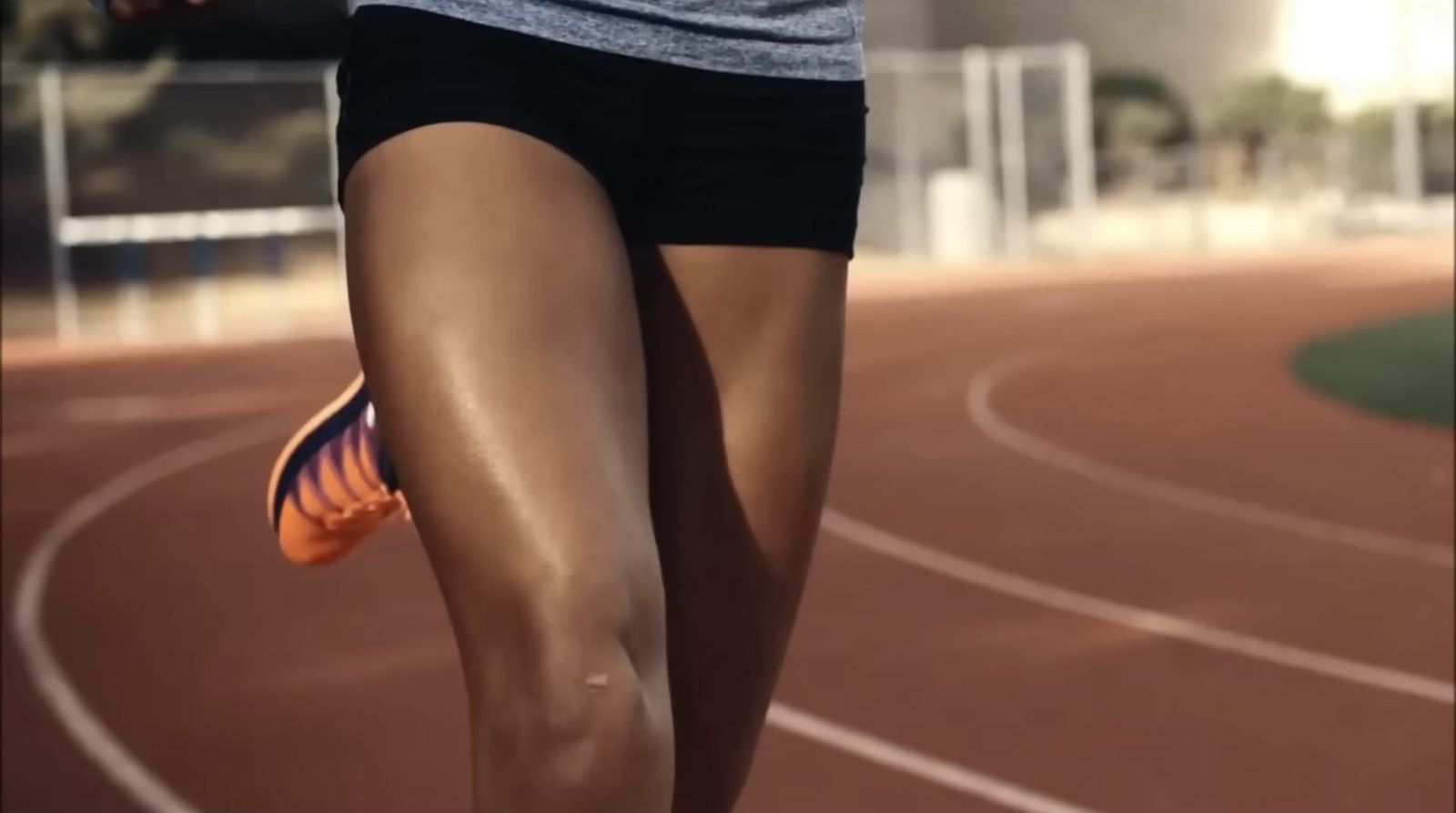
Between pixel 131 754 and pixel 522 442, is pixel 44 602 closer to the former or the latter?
pixel 131 754

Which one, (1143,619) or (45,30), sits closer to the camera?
(1143,619)

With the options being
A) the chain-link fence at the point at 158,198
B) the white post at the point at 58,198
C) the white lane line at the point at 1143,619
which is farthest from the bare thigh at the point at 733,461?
the white post at the point at 58,198

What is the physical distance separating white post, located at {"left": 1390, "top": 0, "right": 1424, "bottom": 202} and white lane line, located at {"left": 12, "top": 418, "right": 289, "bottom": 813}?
1606 cm

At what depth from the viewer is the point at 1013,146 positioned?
884 inches

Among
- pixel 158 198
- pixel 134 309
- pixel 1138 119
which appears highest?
pixel 158 198

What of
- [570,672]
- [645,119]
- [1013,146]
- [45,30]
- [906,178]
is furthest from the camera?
[906,178]

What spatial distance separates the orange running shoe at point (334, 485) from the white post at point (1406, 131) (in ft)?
74.7

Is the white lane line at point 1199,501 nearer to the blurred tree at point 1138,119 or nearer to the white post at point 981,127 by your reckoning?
the white post at point 981,127

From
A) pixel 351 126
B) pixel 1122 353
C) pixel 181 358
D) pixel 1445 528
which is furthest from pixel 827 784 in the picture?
pixel 181 358

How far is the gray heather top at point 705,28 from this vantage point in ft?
5.33

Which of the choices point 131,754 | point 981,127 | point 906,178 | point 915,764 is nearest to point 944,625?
point 915,764

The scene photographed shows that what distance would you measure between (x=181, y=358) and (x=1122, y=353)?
6.17 meters

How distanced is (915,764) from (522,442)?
3.28 meters

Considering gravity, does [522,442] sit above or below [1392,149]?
above
